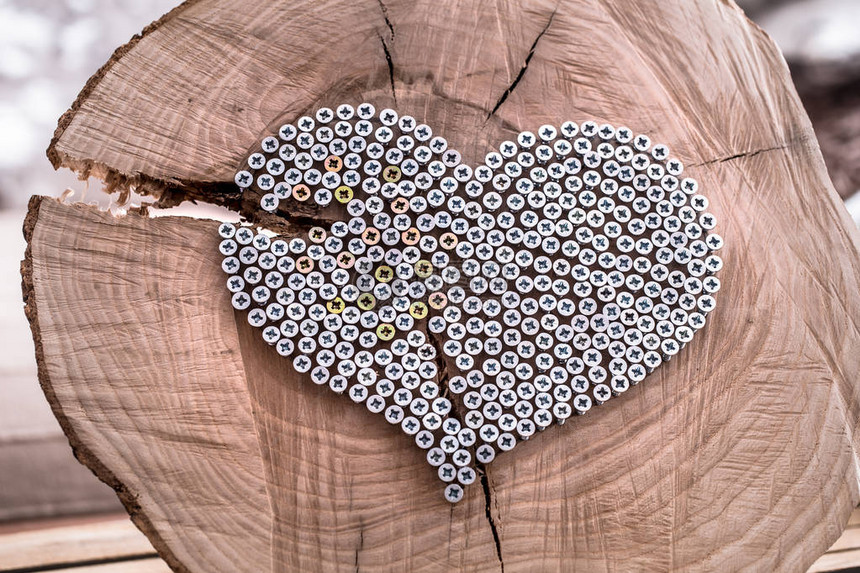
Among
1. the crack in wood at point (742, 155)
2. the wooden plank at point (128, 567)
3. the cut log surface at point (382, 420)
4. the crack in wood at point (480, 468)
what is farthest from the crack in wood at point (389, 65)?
the wooden plank at point (128, 567)

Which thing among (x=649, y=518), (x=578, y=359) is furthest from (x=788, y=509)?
(x=578, y=359)

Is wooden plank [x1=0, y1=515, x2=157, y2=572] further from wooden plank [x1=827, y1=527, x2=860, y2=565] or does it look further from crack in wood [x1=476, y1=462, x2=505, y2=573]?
wooden plank [x1=827, y1=527, x2=860, y2=565]

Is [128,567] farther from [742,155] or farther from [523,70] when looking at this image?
[742,155]

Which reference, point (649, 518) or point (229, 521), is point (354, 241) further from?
point (649, 518)

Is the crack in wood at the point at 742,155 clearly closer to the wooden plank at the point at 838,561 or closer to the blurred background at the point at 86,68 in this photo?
the blurred background at the point at 86,68

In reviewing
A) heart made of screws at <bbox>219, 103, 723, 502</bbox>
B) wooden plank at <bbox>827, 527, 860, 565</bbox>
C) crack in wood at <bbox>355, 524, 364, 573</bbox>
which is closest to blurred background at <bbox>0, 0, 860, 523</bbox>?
wooden plank at <bbox>827, 527, 860, 565</bbox>
